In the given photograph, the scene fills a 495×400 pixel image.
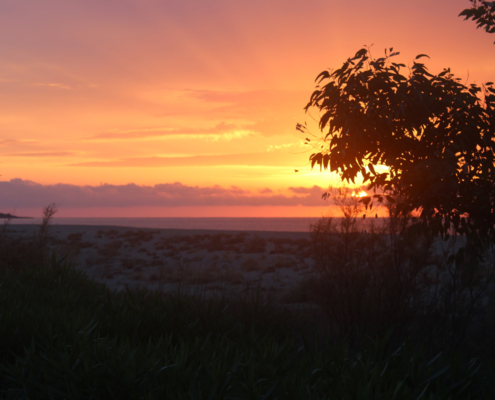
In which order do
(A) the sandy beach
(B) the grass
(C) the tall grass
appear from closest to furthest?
1. (B) the grass
2. (C) the tall grass
3. (A) the sandy beach

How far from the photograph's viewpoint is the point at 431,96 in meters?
4.54

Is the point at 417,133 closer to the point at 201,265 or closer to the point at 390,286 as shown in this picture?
the point at 390,286

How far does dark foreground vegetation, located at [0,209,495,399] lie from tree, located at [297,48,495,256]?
183 centimetres

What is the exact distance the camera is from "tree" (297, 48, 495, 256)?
446 cm

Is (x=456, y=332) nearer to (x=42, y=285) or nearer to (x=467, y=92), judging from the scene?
(x=467, y=92)

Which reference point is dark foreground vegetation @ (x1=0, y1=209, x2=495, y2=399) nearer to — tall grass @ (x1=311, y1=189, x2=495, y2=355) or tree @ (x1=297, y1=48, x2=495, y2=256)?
tall grass @ (x1=311, y1=189, x2=495, y2=355)

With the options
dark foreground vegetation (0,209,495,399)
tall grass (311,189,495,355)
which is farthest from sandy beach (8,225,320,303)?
dark foreground vegetation (0,209,495,399)

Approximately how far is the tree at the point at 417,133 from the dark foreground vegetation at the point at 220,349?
183 centimetres

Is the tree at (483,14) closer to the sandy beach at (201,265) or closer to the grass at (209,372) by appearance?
the grass at (209,372)

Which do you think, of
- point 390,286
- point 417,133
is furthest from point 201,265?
point 417,133

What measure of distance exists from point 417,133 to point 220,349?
11.3 feet

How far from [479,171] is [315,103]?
7.29ft

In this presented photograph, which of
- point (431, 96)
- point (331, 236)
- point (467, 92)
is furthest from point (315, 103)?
point (331, 236)

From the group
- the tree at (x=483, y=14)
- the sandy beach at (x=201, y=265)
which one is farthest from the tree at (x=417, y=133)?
the sandy beach at (x=201, y=265)
